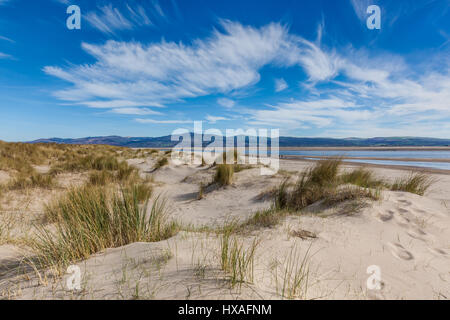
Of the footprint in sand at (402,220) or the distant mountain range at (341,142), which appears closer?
the footprint in sand at (402,220)

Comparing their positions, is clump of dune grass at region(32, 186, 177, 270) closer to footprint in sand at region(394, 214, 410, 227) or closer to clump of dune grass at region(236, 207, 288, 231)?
clump of dune grass at region(236, 207, 288, 231)

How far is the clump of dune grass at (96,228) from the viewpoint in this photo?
2191mm

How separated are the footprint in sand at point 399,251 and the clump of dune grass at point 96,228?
8.69ft

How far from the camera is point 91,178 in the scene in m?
7.44

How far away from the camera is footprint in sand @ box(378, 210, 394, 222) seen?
333cm

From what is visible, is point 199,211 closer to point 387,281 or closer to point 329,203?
point 329,203

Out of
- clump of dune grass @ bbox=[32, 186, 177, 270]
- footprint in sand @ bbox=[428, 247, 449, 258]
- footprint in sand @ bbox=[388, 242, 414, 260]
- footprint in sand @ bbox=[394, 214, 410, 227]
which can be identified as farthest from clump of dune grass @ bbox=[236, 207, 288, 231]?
footprint in sand @ bbox=[428, 247, 449, 258]

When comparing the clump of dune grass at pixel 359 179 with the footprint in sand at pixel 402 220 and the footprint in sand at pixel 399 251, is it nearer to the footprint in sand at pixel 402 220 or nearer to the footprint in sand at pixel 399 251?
the footprint in sand at pixel 402 220

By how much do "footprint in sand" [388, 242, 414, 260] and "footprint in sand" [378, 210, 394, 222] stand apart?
0.79m

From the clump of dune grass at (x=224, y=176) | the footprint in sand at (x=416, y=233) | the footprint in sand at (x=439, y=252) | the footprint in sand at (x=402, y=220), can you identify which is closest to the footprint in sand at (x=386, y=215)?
the footprint in sand at (x=402, y=220)

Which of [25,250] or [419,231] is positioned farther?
[419,231]

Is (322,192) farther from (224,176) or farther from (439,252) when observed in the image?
(224,176)

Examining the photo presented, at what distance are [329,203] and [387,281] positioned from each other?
2.40 meters
